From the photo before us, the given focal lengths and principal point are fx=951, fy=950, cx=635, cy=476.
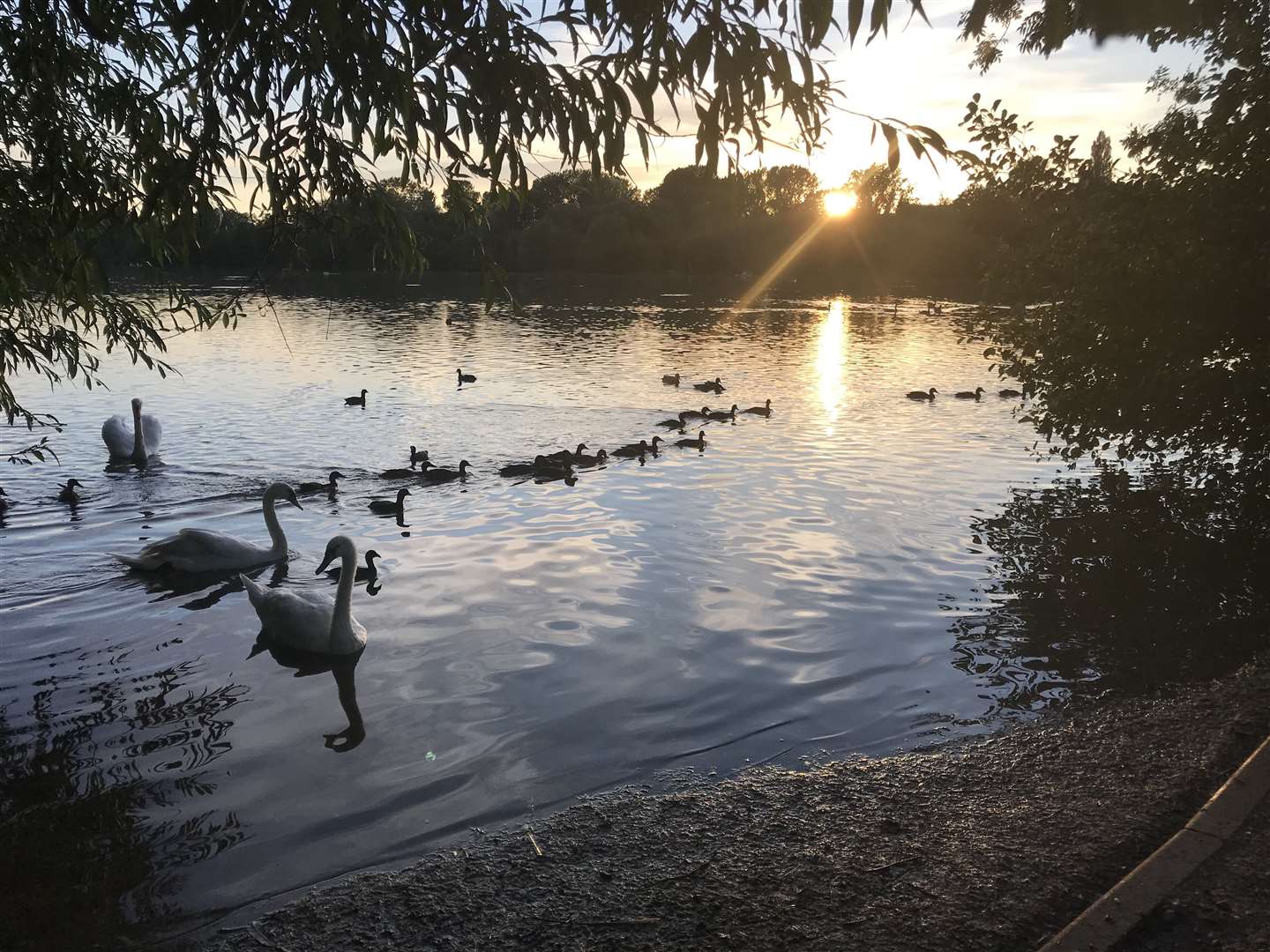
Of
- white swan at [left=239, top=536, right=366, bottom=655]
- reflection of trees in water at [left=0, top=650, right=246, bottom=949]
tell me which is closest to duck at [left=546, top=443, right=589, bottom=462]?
white swan at [left=239, top=536, right=366, bottom=655]

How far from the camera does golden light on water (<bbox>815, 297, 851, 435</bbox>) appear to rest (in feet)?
91.8

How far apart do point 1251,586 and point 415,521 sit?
11254 millimetres

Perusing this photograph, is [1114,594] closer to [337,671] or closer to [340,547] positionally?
[337,671]

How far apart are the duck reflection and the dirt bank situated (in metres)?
2.09

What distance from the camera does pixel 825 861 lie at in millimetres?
5406

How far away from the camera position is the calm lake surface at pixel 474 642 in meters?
Result: 6.24

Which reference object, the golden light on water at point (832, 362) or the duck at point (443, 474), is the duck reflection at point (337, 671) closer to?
the duck at point (443, 474)

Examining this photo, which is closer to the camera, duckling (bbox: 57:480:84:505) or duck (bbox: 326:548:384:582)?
duck (bbox: 326:548:384:582)

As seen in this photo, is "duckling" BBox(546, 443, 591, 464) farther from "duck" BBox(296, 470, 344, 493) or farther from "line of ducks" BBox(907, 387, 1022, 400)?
"line of ducks" BBox(907, 387, 1022, 400)

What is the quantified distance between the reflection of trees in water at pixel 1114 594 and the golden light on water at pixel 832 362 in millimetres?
9253

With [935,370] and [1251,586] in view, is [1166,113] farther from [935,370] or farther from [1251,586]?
[935,370]

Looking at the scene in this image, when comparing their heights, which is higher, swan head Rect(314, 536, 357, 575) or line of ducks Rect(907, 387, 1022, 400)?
swan head Rect(314, 536, 357, 575)

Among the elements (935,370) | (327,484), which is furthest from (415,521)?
(935,370)

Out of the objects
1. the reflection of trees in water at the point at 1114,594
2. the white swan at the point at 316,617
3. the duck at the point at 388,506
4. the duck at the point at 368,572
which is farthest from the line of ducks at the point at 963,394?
the white swan at the point at 316,617
